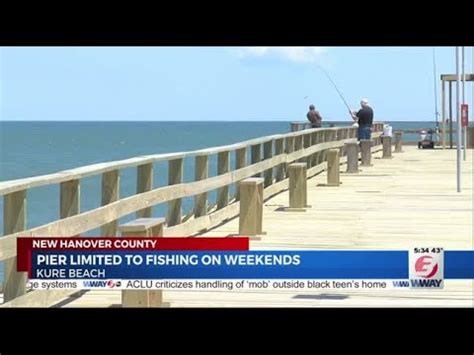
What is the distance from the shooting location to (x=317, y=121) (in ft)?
97.5

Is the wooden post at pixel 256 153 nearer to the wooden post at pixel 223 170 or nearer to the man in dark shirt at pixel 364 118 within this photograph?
the wooden post at pixel 223 170

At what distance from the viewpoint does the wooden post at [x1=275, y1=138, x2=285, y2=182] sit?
61.4ft

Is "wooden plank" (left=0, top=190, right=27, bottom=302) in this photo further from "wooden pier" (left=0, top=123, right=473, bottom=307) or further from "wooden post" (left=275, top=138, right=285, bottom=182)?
"wooden post" (left=275, top=138, right=285, bottom=182)

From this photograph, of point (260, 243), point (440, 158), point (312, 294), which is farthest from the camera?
point (440, 158)

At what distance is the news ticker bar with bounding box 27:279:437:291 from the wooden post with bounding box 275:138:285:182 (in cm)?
911

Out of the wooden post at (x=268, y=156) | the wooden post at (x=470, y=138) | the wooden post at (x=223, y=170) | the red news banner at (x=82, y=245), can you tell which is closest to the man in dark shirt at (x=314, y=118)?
the wooden post at (x=470, y=138)

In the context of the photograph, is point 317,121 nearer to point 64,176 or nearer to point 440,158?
point 440,158

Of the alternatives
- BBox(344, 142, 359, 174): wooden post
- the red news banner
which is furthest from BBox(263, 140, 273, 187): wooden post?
the red news banner

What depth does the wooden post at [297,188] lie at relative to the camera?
49.0 feet
